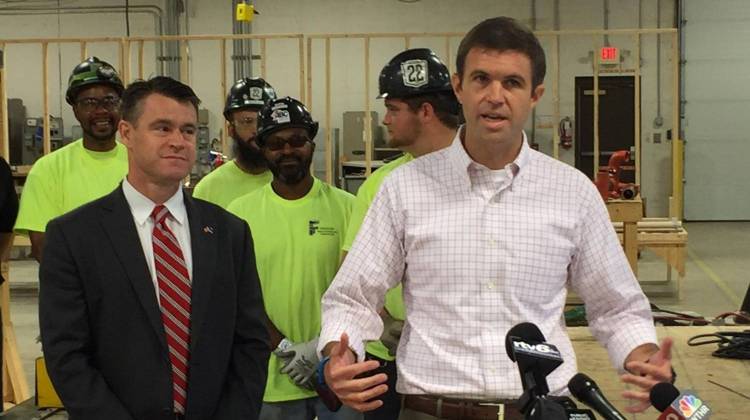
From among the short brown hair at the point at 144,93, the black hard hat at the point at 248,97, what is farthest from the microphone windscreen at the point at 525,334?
the black hard hat at the point at 248,97

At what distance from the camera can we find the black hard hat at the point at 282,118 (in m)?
3.67

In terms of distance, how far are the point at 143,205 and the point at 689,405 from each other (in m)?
1.58

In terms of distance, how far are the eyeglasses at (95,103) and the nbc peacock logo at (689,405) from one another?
126 inches

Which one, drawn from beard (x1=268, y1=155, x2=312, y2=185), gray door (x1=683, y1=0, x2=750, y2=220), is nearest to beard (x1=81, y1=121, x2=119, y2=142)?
beard (x1=268, y1=155, x2=312, y2=185)

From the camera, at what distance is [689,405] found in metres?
1.51

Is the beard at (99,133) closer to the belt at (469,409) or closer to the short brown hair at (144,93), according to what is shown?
the short brown hair at (144,93)

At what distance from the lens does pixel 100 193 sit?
13.3 feet

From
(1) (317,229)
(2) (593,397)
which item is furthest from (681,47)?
(2) (593,397)

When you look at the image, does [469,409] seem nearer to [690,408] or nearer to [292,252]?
[690,408]

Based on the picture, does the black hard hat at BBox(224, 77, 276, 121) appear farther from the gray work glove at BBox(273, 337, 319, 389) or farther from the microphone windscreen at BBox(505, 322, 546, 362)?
the microphone windscreen at BBox(505, 322, 546, 362)

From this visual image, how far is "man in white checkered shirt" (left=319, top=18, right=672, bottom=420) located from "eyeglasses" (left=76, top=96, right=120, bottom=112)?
7.43 feet

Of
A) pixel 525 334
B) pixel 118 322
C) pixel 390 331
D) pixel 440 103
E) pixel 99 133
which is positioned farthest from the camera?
pixel 99 133

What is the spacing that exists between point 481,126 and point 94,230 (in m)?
1.04

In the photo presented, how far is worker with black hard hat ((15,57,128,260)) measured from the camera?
4082mm
